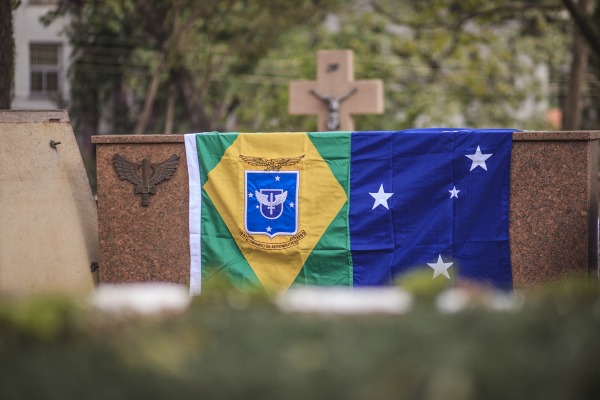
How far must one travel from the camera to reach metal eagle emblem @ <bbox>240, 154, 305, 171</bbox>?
24.9 ft

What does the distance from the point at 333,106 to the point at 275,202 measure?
7.31 m

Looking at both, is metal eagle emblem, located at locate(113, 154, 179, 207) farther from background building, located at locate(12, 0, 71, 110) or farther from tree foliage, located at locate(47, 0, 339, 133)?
background building, located at locate(12, 0, 71, 110)

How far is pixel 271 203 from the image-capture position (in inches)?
297

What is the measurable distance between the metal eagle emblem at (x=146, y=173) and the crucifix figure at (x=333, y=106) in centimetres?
687

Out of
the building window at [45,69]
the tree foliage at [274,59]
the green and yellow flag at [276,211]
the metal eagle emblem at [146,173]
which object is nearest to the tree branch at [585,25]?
the tree foliage at [274,59]

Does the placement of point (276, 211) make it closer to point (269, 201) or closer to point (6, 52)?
point (269, 201)

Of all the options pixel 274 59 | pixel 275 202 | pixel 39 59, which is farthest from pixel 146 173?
pixel 274 59

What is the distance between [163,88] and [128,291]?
2514 centimetres

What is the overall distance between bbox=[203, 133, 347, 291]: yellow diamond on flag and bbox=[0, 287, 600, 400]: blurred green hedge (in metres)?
4.41

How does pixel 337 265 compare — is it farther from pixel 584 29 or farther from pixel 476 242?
pixel 584 29

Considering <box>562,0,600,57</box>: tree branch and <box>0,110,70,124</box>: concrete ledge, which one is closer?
<box>0,110,70,124</box>: concrete ledge

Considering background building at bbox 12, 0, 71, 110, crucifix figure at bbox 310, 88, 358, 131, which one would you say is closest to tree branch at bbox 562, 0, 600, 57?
crucifix figure at bbox 310, 88, 358, 131

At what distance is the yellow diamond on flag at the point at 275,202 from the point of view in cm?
750

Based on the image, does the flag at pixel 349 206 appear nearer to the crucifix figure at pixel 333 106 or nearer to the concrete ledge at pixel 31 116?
the concrete ledge at pixel 31 116
